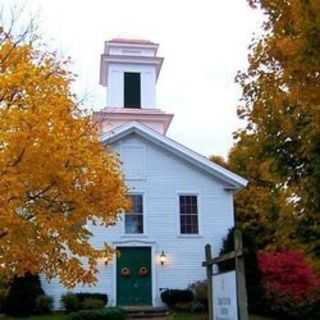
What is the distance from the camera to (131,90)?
38.2m

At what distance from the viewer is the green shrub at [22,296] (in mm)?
23984

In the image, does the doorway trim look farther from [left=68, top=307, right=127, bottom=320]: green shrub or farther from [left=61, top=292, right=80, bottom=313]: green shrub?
[left=68, top=307, right=127, bottom=320]: green shrub

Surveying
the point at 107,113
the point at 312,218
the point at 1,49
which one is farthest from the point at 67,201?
the point at 107,113

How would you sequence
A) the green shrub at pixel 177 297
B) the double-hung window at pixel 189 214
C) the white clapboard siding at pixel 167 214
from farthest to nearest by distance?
1. the double-hung window at pixel 189 214
2. the white clapboard siding at pixel 167 214
3. the green shrub at pixel 177 297

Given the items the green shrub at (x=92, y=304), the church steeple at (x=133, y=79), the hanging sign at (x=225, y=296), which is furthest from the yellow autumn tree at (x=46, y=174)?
the church steeple at (x=133, y=79)

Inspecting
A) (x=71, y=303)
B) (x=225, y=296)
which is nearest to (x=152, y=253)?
(x=71, y=303)

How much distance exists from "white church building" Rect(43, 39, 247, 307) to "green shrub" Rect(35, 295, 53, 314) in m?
0.82

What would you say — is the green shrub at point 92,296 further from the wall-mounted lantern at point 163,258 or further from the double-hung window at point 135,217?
the double-hung window at point 135,217

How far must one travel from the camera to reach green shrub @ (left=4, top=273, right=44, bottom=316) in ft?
78.7

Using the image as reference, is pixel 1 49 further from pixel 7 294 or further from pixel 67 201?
pixel 7 294

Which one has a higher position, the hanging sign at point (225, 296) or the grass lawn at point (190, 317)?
the hanging sign at point (225, 296)

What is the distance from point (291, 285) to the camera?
80.2ft

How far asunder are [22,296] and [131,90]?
17483 millimetres

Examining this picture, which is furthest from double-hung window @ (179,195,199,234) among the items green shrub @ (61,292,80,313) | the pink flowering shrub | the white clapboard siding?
green shrub @ (61,292,80,313)
